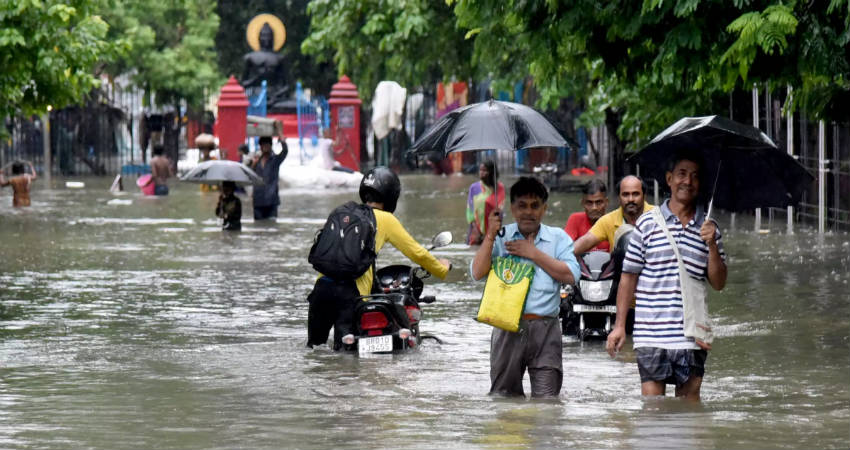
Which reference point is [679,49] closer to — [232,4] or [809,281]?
[809,281]

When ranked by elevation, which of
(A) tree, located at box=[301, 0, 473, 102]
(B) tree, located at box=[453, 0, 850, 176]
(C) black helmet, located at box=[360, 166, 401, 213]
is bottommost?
(C) black helmet, located at box=[360, 166, 401, 213]

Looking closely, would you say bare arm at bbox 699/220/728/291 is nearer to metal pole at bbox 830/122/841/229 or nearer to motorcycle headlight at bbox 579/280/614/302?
motorcycle headlight at bbox 579/280/614/302

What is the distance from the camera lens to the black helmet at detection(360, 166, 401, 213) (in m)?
11.1

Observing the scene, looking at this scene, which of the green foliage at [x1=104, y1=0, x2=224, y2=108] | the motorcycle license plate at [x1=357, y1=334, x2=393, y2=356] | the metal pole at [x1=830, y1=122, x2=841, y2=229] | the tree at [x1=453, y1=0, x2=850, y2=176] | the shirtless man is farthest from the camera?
the green foliage at [x1=104, y1=0, x2=224, y2=108]

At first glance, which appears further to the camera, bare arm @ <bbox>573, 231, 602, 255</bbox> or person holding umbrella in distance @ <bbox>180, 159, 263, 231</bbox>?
person holding umbrella in distance @ <bbox>180, 159, 263, 231</bbox>

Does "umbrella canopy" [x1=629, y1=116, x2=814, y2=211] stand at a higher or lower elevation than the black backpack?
higher

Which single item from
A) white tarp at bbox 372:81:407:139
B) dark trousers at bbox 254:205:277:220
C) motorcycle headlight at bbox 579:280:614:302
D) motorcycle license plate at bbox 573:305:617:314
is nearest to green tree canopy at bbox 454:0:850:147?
motorcycle headlight at bbox 579:280:614:302

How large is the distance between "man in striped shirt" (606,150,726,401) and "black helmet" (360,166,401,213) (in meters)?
3.32

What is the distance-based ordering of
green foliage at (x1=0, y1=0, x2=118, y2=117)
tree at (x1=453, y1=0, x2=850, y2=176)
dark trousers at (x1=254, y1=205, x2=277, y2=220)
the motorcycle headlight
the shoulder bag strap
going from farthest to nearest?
dark trousers at (x1=254, y1=205, x2=277, y2=220)
green foliage at (x1=0, y1=0, x2=118, y2=117)
the motorcycle headlight
tree at (x1=453, y1=0, x2=850, y2=176)
the shoulder bag strap

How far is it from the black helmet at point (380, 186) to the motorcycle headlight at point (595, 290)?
6.24ft

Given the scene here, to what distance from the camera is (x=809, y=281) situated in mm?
16594

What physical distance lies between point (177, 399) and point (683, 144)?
3382 millimetres

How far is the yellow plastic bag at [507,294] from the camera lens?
27.6ft

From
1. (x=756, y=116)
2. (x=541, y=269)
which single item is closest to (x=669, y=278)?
(x=541, y=269)
